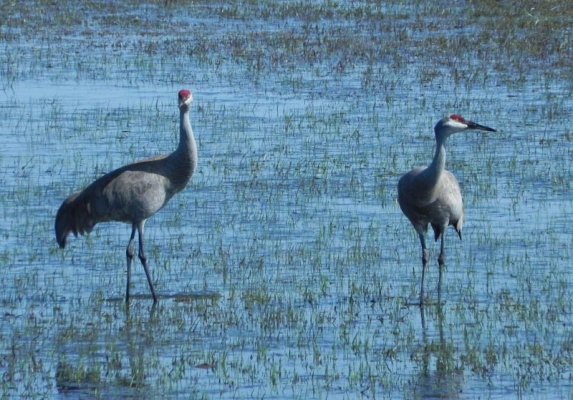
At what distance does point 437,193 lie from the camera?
10586 millimetres

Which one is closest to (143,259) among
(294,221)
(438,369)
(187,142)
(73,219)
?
(73,219)

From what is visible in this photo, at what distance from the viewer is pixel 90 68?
22.2 m

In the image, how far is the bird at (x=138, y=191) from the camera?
34.1ft

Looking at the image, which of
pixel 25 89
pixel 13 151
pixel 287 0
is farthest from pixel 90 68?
pixel 287 0

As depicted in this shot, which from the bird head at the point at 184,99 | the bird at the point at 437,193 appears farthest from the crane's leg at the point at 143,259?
the bird at the point at 437,193

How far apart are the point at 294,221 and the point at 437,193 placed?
224 centimetres

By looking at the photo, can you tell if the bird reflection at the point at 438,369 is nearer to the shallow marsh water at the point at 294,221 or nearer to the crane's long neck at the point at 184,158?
the shallow marsh water at the point at 294,221

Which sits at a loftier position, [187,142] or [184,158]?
[187,142]

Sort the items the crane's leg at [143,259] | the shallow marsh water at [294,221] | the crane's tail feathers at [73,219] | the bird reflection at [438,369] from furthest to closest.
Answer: the crane's tail feathers at [73,219] → the crane's leg at [143,259] → the shallow marsh water at [294,221] → the bird reflection at [438,369]

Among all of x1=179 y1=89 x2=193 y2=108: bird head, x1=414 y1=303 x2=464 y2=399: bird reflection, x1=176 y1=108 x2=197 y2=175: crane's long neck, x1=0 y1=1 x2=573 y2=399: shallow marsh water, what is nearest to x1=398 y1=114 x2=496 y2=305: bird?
x1=0 y1=1 x2=573 y2=399: shallow marsh water

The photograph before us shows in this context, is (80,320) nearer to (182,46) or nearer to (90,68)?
(90,68)

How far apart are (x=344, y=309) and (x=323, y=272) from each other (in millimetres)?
1056

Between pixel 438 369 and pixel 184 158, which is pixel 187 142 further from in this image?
pixel 438 369

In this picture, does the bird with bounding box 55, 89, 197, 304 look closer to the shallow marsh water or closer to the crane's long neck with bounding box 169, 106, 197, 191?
the crane's long neck with bounding box 169, 106, 197, 191
